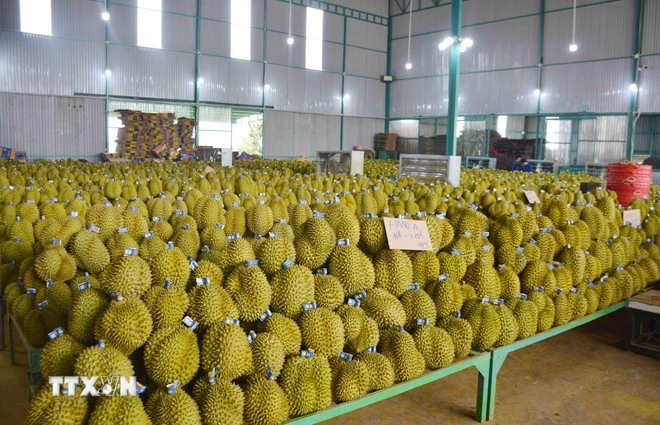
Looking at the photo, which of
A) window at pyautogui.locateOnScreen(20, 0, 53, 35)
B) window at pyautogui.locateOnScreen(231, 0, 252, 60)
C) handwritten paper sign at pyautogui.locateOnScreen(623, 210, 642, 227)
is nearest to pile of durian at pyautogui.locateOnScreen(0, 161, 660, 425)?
handwritten paper sign at pyautogui.locateOnScreen(623, 210, 642, 227)

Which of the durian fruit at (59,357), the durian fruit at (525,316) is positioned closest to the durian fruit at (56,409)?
the durian fruit at (59,357)

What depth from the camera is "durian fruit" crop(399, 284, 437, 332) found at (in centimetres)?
275

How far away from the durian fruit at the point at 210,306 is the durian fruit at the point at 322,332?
12.8 inches

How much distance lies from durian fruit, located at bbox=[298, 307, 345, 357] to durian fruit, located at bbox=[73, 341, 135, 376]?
0.74 metres

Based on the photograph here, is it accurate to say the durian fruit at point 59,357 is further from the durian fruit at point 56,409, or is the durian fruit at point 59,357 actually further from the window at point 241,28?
the window at point 241,28

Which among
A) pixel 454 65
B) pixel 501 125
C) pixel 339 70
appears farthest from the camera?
pixel 339 70

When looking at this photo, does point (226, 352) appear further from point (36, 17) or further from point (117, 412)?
point (36, 17)

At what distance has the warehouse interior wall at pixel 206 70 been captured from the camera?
54.0 feet

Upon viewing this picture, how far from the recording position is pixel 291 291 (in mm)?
2340

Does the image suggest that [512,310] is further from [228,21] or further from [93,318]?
[228,21]

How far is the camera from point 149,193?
16.7 ft

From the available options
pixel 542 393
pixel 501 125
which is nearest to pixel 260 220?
pixel 542 393

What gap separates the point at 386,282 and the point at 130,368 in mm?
1369

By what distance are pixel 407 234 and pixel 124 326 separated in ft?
5.13
